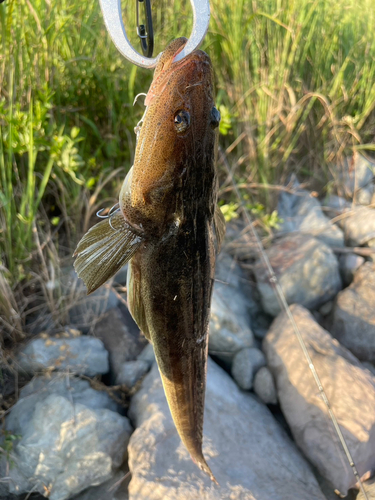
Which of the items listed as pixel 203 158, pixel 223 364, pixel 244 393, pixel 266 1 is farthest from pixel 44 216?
pixel 266 1

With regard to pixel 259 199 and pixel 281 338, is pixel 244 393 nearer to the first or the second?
pixel 281 338

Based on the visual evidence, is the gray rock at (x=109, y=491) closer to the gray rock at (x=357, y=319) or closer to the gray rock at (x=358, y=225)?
the gray rock at (x=357, y=319)

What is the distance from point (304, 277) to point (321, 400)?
1102mm

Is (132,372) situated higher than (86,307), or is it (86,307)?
(86,307)

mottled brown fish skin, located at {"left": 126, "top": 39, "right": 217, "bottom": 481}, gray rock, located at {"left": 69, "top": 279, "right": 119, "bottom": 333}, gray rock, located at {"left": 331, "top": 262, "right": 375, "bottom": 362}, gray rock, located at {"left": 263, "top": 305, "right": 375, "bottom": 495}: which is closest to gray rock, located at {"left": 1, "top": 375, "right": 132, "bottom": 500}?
gray rock, located at {"left": 69, "top": 279, "right": 119, "bottom": 333}

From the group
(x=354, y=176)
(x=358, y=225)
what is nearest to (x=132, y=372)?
(x=358, y=225)

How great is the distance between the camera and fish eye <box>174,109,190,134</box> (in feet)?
3.52

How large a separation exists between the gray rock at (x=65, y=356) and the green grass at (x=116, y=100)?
448 mm

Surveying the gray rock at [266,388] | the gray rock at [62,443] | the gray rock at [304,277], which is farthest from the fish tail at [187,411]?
the gray rock at [304,277]

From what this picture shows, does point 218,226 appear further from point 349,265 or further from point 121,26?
point 349,265

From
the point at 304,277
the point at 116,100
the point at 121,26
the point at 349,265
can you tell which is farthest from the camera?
the point at 349,265

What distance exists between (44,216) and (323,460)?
256cm

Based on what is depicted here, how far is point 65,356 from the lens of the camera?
8.55 feet

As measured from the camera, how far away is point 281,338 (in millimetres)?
2943
